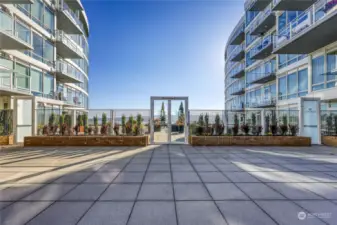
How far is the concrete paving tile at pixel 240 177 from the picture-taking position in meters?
4.96

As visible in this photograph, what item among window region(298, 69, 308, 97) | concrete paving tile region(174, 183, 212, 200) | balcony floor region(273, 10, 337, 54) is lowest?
concrete paving tile region(174, 183, 212, 200)

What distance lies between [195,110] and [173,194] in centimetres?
850

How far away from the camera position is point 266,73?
69.5 ft

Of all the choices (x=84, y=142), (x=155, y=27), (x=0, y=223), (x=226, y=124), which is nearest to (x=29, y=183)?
(x=0, y=223)

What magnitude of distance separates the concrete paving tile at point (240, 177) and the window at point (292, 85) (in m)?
14.1

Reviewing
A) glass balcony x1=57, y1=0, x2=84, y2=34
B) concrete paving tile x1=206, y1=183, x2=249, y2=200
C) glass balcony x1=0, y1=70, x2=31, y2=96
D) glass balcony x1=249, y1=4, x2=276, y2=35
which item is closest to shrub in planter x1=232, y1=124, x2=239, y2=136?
concrete paving tile x1=206, y1=183, x2=249, y2=200

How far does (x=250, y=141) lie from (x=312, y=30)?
23.3 ft

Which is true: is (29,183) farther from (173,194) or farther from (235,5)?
(235,5)

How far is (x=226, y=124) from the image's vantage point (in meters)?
12.3

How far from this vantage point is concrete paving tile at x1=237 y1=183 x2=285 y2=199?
395 centimetres

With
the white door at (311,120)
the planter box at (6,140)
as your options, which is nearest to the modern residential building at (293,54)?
the white door at (311,120)

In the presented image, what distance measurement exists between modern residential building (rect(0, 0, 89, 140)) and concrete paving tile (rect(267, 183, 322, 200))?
11702 millimetres

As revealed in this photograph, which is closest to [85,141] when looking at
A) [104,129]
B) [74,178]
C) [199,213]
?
[104,129]

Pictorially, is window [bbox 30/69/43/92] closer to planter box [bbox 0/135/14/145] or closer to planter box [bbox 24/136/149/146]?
planter box [bbox 0/135/14/145]
